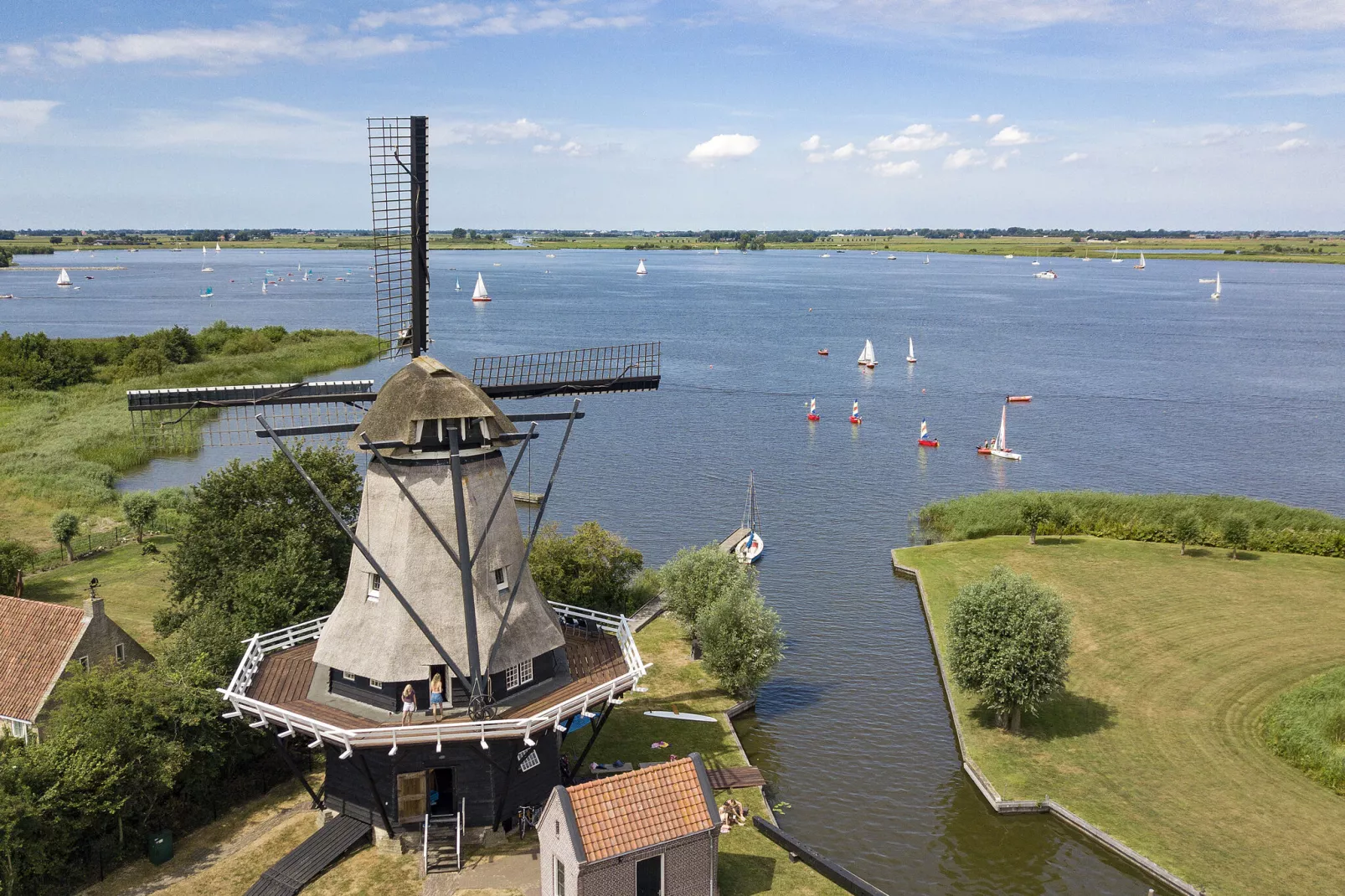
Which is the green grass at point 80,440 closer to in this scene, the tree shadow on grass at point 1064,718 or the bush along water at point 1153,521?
the tree shadow on grass at point 1064,718

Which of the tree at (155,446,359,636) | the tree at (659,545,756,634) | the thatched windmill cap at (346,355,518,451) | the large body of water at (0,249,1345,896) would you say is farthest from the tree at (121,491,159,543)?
the thatched windmill cap at (346,355,518,451)

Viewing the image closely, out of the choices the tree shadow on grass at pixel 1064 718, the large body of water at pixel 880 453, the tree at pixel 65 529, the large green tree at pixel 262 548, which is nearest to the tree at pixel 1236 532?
the large body of water at pixel 880 453

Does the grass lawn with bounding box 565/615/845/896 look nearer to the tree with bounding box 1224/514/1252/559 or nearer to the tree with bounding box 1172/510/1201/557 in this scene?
the tree with bounding box 1172/510/1201/557

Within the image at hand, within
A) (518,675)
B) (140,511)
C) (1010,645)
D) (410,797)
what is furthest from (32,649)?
(1010,645)

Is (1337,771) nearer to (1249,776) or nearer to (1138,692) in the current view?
(1249,776)

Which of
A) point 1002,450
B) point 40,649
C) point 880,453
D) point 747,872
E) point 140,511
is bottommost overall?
point 747,872

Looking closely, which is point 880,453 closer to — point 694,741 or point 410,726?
point 694,741

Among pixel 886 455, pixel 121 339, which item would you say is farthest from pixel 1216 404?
pixel 121 339
